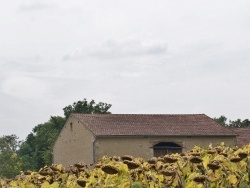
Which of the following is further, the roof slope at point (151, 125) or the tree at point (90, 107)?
the tree at point (90, 107)

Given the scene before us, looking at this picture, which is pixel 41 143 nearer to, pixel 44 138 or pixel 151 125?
pixel 44 138

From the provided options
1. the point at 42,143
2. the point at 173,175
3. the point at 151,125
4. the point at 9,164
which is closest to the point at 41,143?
the point at 42,143

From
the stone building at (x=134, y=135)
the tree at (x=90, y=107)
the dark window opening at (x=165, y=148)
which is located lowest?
the dark window opening at (x=165, y=148)

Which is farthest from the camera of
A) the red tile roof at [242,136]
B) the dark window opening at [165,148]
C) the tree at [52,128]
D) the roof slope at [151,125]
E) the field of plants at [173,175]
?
the tree at [52,128]

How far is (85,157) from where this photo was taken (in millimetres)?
40969

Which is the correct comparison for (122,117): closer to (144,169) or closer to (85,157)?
(85,157)

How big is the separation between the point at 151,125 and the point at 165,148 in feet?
7.50

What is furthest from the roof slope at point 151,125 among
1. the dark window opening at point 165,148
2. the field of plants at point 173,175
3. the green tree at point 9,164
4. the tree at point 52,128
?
the field of plants at point 173,175

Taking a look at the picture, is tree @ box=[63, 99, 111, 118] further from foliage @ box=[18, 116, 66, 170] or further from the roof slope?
the roof slope

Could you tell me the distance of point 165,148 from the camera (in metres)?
41.1

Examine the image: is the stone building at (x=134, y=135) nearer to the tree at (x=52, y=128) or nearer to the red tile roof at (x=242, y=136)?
the red tile roof at (x=242, y=136)

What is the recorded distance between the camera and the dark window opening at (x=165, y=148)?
132 ft

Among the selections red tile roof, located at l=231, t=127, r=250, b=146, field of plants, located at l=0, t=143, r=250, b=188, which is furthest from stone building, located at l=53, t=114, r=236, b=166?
field of plants, located at l=0, t=143, r=250, b=188

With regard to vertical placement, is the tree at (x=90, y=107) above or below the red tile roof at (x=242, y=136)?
above
